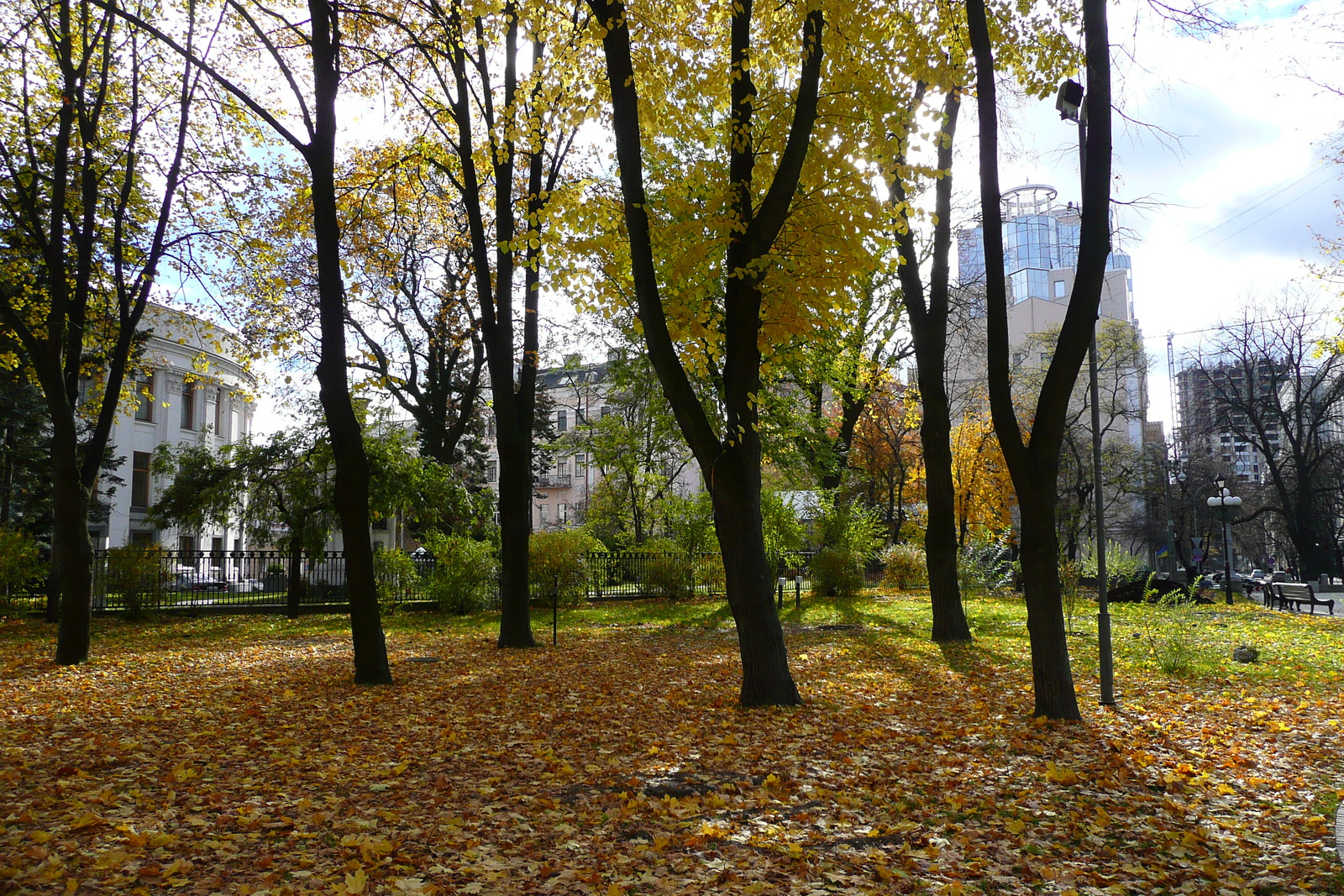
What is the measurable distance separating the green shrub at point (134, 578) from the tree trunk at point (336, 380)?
10.9 m

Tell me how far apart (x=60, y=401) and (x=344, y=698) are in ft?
21.2

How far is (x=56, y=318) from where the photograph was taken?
11.2 meters

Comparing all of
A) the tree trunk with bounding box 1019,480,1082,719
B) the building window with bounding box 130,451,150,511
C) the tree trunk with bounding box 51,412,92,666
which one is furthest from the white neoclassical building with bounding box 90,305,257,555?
the tree trunk with bounding box 1019,480,1082,719

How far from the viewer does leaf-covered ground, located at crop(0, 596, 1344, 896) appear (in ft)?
12.5

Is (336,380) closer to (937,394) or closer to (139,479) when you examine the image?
(937,394)

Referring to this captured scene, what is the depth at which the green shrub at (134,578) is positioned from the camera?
1728 centimetres

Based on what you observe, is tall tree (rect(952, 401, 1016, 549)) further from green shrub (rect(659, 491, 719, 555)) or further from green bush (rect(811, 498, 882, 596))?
green shrub (rect(659, 491, 719, 555))

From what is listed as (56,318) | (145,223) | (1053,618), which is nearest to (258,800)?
(1053,618)

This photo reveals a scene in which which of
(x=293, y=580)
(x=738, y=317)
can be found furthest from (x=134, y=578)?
(x=738, y=317)

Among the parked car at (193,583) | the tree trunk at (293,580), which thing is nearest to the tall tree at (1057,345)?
the tree trunk at (293,580)

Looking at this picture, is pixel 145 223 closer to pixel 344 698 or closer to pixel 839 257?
pixel 344 698

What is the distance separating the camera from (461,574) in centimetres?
1955

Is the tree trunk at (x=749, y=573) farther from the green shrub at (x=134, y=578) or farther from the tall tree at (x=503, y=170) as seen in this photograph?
the green shrub at (x=134, y=578)

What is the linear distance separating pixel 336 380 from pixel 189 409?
3555 centimetres
